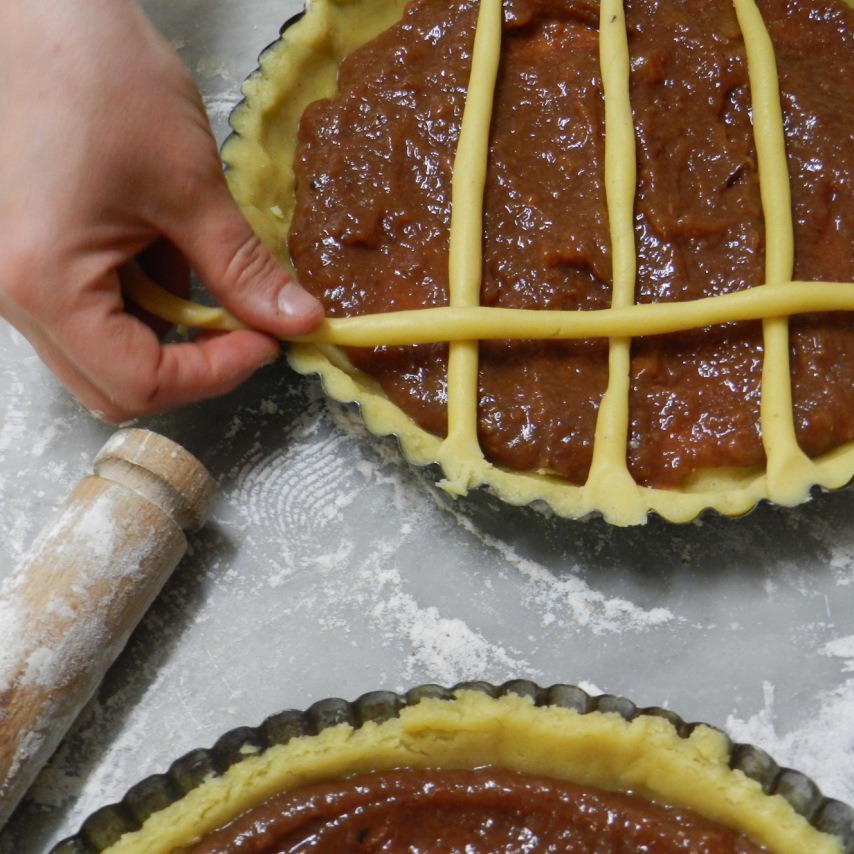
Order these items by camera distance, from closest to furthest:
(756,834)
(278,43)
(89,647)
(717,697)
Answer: (756,834), (89,647), (717,697), (278,43)

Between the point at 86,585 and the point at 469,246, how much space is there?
0.93m

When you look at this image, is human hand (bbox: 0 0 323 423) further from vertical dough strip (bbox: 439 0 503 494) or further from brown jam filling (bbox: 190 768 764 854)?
brown jam filling (bbox: 190 768 764 854)

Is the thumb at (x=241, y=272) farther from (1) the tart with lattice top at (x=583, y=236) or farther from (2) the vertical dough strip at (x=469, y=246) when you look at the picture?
(2) the vertical dough strip at (x=469, y=246)

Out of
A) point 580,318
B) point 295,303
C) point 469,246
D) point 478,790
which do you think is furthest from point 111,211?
point 478,790

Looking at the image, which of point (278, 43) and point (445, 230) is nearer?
point (445, 230)

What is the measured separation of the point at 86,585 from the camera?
182 centimetres

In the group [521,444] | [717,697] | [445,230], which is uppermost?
[445,230]

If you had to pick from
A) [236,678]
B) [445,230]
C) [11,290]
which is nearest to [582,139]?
[445,230]

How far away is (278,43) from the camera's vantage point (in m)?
2.12

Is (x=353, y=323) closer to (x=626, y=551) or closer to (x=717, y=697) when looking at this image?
(x=626, y=551)

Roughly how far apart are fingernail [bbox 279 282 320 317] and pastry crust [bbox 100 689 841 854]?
71 centimetres

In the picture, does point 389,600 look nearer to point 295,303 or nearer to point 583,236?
point 295,303

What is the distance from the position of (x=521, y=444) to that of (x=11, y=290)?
2.99 ft

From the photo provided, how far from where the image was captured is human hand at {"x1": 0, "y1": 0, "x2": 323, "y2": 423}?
1.65 m
